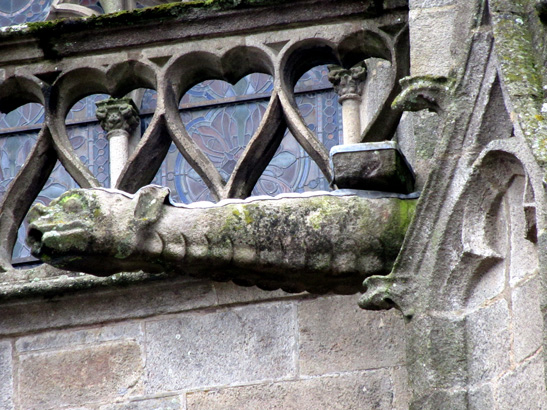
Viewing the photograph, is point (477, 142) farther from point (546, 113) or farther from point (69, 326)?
point (69, 326)

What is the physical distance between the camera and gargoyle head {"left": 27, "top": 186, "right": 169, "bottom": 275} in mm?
3900

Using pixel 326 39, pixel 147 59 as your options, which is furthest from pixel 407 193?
pixel 147 59

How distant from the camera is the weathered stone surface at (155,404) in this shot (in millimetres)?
4789

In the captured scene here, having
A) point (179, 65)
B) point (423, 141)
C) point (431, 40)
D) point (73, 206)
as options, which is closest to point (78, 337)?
point (179, 65)

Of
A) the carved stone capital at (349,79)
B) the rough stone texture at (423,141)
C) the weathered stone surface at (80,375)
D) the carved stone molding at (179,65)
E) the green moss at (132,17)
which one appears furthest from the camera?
the carved stone capital at (349,79)

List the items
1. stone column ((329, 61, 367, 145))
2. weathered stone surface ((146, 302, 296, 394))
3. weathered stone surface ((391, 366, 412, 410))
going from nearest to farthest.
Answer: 1. weathered stone surface ((391, 366, 412, 410))
2. weathered stone surface ((146, 302, 296, 394))
3. stone column ((329, 61, 367, 145))

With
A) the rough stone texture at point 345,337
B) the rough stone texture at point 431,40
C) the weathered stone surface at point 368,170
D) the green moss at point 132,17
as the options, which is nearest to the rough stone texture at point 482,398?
the weathered stone surface at point 368,170

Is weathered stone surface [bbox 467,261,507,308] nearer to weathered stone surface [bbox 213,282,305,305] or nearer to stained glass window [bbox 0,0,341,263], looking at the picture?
weathered stone surface [bbox 213,282,305,305]

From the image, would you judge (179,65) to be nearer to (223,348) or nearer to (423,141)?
(223,348)

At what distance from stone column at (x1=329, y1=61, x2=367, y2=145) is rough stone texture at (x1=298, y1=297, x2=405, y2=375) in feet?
3.58

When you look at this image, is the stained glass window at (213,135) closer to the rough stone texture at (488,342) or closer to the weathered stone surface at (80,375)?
the weathered stone surface at (80,375)

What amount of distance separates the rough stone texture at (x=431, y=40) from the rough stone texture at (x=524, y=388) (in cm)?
117

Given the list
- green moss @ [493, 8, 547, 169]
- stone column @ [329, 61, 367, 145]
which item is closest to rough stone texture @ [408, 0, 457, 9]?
green moss @ [493, 8, 547, 169]

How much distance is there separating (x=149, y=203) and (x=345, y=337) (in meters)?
1.02
